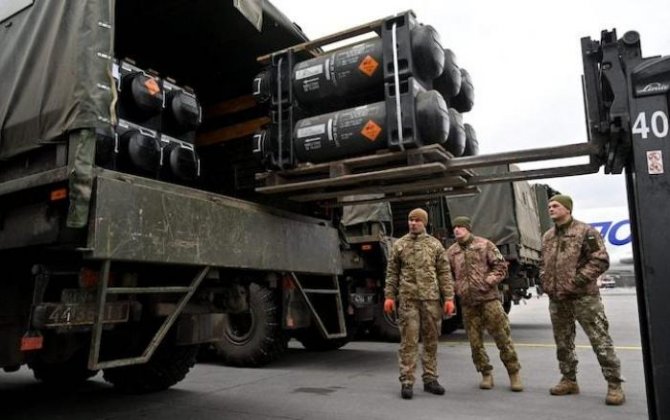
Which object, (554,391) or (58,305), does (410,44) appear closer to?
(58,305)

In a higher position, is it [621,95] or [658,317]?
[621,95]

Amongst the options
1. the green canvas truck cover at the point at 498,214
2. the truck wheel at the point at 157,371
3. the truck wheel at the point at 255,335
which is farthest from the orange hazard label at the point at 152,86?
the green canvas truck cover at the point at 498,214

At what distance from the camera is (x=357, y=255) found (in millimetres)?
8250

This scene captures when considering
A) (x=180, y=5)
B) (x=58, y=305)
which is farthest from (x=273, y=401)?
(x=180, y=5)

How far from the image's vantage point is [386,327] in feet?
29.5

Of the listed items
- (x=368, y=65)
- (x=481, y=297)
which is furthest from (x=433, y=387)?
(x=368, y=65)

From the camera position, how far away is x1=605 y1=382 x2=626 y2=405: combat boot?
464 centimetres

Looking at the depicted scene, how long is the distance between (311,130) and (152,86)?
1.24m

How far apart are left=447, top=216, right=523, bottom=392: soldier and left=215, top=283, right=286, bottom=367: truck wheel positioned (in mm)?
2077

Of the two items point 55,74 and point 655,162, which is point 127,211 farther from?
point 655,162

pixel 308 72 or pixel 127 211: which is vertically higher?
pixel 308 72

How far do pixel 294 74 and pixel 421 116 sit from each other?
1250 millimetres

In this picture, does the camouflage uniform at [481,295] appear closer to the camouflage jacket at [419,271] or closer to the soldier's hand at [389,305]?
the camouflage jacket at [419,271]

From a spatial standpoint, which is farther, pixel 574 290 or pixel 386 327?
pixel 386 327
